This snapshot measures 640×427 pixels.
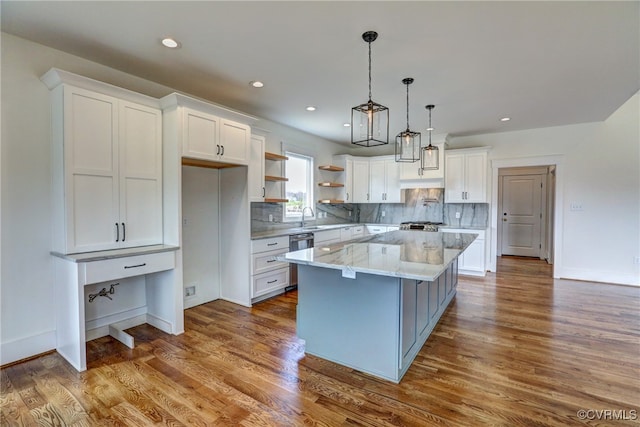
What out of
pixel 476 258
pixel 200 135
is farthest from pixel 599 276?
pixel 200 135

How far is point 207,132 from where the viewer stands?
10.5 ft

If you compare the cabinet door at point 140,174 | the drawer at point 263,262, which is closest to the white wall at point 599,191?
the drawer at point 263,262

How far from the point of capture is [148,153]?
9.61 ft

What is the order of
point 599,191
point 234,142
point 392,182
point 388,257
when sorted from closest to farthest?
point 388,257 < point 234,142 < point 599,191 < point 392,182

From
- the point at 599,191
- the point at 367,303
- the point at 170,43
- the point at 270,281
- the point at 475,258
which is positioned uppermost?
the point at 170,43

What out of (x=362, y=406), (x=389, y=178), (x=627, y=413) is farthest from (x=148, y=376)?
(x=389, y=178)

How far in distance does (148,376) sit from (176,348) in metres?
0.44

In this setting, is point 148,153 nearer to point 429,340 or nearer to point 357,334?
point 357,334

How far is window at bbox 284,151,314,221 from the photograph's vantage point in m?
5.19

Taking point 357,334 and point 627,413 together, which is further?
point 357,334

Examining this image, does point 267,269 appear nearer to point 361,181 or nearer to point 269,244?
point 269,244

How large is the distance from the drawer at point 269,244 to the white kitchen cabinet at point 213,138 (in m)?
1.00

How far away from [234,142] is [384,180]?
3498mm

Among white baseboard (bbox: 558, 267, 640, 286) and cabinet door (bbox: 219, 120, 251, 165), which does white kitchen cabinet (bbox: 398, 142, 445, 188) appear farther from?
cabinet door (bbox: 219, 120, 251, 165)
